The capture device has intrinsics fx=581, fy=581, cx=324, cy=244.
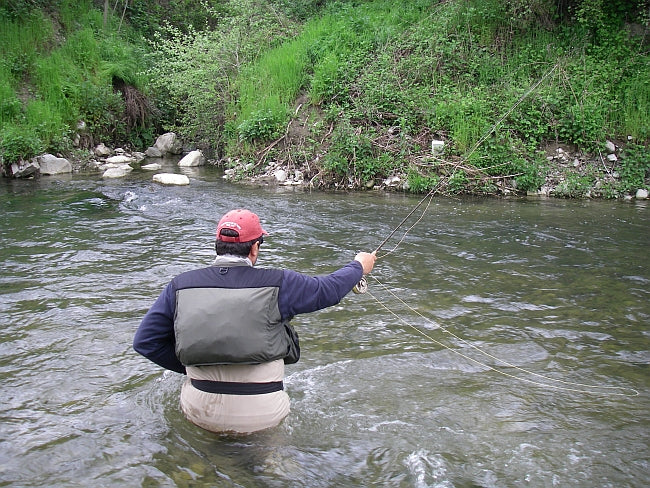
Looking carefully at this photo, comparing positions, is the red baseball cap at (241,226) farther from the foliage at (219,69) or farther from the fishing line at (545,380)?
the foliage at (219,69)

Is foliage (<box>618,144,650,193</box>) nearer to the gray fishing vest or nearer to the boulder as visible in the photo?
the gray fishing vest

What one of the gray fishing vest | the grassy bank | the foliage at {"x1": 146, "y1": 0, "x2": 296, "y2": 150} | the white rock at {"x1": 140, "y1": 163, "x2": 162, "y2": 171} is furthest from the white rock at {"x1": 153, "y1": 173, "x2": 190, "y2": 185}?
the gray fishing vest

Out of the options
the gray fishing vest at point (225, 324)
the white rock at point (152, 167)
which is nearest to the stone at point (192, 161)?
the white rock at point (152, 167)

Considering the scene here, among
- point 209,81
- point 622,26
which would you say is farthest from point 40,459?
point 622,26

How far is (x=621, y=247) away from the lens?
805 cm

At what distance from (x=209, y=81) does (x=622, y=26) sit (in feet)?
34.6

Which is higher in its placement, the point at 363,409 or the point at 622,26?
the point at 622,26

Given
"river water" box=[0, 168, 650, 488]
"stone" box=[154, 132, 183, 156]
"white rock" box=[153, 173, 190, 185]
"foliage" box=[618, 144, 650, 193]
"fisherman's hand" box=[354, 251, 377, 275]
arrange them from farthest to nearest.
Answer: "stone" box=[154, 132, 183, 156], "white rock" box=[153, 173, 190, 185], "foliage" box=[618, 144, 650, 193], "fisherman's hand" box=[354, 251, 377, 275], "river water" box=[0, 168, 650, 488]

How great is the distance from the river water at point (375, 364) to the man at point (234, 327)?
23cm

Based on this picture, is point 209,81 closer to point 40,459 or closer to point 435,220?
point 435,220

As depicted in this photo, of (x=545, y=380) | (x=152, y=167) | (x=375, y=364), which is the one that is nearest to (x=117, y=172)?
(x=152, y=167)

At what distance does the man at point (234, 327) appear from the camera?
3070 millimetres

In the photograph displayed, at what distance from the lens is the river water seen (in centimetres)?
332

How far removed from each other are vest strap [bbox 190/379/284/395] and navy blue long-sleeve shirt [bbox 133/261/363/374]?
235 millimetres
